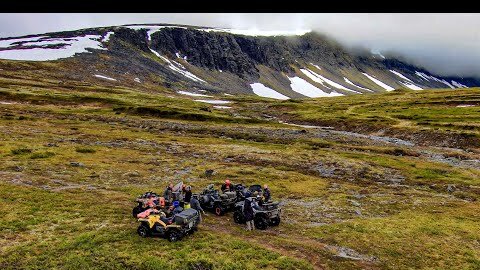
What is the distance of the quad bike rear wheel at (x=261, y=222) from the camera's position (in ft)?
100

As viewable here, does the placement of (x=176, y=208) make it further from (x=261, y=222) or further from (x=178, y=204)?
(x=261, y=222)

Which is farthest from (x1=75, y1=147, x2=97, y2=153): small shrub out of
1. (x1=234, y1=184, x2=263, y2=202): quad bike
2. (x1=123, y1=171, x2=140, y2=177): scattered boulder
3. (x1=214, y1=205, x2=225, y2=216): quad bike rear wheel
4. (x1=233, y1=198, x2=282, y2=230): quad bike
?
(x1=233, y1=198, x2=282, y2=230): quad bike

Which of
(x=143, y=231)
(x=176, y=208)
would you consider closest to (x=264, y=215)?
(x=176, y=208)

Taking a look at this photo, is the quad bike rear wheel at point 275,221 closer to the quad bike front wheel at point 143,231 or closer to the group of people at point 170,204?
the group of people at point 170,204

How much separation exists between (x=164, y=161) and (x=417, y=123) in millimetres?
73916

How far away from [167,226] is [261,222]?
25.4 feet

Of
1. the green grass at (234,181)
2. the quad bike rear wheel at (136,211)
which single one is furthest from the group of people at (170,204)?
the green grass at (234,181)

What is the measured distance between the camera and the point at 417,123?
103 meters

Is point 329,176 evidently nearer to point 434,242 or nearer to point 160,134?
point 434,242

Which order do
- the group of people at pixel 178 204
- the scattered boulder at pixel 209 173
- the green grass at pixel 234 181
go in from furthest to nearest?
the scattered boulder at pixel 209 173, the group of people at pixel 178 204, the green grass at pixel 234 181

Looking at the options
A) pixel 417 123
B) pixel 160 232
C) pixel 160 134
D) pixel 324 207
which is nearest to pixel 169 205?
pixel 160 232

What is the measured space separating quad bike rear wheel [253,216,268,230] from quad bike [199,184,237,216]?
4336 mm

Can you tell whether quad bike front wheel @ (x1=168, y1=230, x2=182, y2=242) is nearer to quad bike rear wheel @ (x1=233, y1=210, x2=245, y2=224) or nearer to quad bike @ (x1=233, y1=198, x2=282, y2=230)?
quad bike @ (x1=233, y1=198, x2=282, y2=230)

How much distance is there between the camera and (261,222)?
30.7 m
